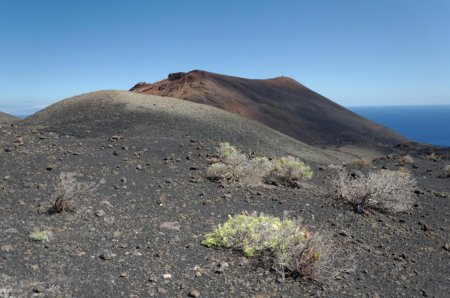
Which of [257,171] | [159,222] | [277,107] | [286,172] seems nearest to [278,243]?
[159,222]

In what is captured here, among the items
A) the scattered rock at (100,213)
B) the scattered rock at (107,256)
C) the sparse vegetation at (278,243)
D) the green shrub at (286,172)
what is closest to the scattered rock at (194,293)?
the sparse vegetation at (278,243)

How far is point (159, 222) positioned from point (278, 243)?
179 cm

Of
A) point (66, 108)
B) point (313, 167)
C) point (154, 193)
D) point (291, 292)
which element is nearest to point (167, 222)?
point (154, 193)

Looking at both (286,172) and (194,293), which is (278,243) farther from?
(286,172)

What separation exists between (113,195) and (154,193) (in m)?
0.68

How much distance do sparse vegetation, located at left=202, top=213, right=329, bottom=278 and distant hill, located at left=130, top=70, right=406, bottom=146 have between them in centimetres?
1710

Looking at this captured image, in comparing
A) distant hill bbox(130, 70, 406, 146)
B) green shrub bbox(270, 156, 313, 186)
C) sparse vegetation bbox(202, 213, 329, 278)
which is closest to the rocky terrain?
sparse vegetation bbox(202, 213, 329, 278)

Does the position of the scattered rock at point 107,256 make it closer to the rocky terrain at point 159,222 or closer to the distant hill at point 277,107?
the rocky terrain at point 159,222

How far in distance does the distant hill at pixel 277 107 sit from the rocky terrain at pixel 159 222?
464 inches

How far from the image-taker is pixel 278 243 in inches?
174

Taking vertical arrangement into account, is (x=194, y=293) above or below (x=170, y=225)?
below

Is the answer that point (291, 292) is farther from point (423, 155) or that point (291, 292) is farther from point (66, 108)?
point (423, 155)

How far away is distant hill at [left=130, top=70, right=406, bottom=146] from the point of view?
2305cm

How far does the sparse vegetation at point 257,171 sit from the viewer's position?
7.77 meters
